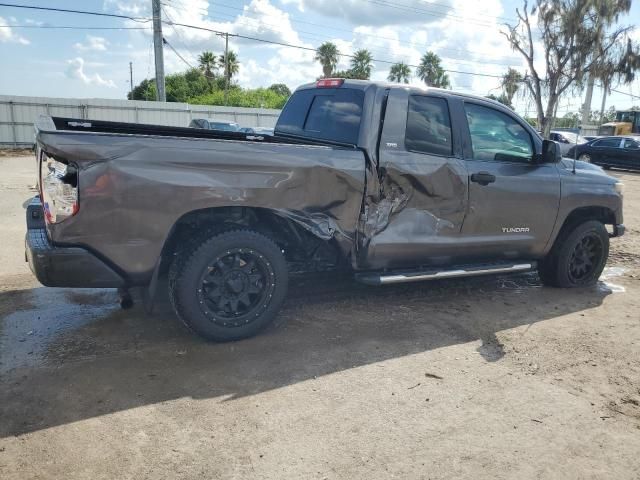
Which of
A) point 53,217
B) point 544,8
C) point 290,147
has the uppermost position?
point 544,8

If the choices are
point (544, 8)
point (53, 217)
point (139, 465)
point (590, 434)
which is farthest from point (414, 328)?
point (544, 8)

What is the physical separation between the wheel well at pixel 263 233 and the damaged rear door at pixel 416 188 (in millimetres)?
386

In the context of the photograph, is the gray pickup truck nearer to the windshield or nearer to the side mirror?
the side mirror

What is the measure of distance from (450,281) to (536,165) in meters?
1.53

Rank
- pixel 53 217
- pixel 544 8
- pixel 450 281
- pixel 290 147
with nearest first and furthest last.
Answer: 1. pixel 53 217
2. pixel 290 147
3. pixel 450 281
4. pixel 544 8

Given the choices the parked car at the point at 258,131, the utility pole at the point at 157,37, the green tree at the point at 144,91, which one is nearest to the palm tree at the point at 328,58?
the green tree at the point at 144,91

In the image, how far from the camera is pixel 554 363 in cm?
396

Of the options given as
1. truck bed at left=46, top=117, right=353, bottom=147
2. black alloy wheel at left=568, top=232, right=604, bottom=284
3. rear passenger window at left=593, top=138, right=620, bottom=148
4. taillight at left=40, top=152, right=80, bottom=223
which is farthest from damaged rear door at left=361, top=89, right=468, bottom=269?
rear passenger window at left=593, top=138, right=620, bottom=148

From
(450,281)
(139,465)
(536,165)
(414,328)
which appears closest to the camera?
(139,465)

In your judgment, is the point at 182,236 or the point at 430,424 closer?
the point at 430,424

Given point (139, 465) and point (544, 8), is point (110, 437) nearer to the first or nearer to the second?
point (139, 465)

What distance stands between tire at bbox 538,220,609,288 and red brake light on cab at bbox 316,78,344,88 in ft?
9.54

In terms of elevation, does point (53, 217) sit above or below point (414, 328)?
above

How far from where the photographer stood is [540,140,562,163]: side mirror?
5.11 m
